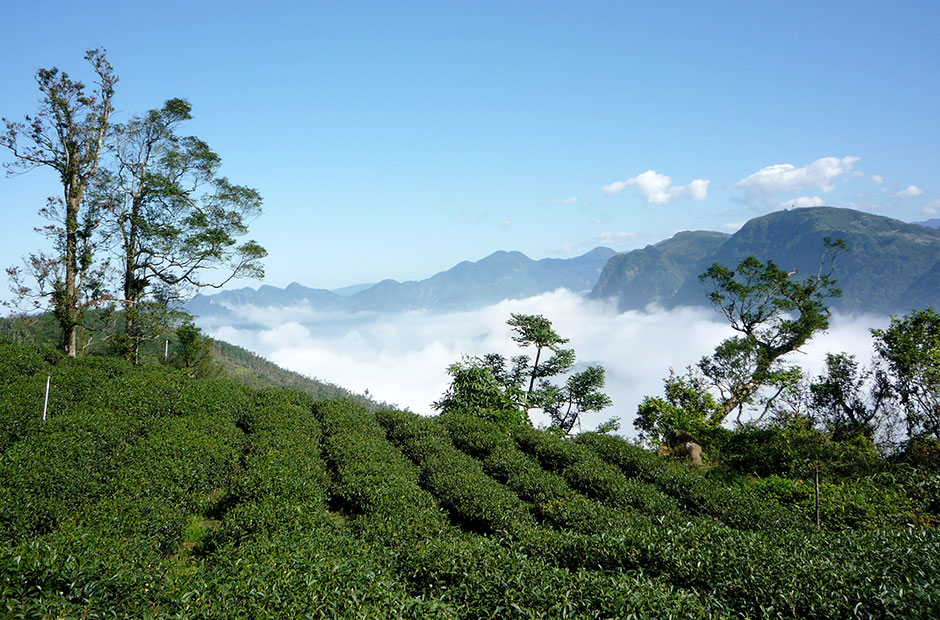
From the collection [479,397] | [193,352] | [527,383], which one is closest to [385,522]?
[479,397]

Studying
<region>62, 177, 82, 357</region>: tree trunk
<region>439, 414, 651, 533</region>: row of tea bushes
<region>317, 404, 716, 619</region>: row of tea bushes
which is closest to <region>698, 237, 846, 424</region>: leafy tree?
<region>439, 414, 651, 533</region>: row of tea bushes

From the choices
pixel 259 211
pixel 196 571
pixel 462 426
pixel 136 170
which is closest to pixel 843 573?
pixel 196 571

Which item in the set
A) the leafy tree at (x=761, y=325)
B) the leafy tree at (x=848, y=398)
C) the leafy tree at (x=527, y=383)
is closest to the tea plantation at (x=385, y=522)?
the leafy tree at (x=527, y=383)

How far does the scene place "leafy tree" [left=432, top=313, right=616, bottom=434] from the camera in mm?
20688

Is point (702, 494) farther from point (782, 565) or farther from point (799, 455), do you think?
point (799, 455)

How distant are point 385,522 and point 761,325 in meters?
24.4

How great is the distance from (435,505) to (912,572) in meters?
7.21

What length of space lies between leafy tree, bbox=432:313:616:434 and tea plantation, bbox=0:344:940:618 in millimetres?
3682

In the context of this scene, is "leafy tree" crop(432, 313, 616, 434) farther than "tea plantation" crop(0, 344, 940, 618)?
Yes

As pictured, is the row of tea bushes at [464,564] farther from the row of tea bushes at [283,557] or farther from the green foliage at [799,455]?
the green foliage at [799,455]

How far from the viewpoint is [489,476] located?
Result: 13.0m

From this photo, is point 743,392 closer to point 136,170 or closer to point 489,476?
point 489,476

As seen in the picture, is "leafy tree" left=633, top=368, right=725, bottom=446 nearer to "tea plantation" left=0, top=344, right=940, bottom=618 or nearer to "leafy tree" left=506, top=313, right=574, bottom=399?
"leafy tree" left=506, top=313, right=574, bottom=399

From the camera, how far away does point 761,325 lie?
86.9 ft
